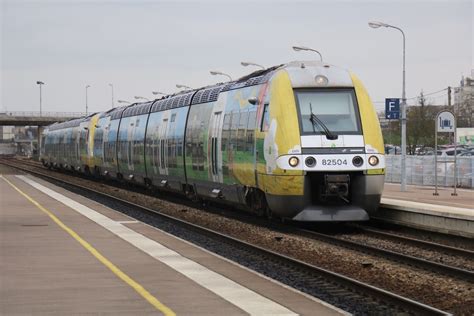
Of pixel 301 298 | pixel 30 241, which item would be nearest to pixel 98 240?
pixel 30 241

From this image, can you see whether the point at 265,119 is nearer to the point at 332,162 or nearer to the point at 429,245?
the point at 332,162

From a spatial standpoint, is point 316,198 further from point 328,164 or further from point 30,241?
point 30,241

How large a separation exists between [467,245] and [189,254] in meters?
6.00

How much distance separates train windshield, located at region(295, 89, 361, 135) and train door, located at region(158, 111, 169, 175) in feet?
34.8

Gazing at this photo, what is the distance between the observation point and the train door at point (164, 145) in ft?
85.2

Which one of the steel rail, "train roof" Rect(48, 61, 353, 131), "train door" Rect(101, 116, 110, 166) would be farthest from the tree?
the steel rail

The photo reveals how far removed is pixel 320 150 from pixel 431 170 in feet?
61.8

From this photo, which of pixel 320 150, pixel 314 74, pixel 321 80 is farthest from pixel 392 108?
pixel 320 150

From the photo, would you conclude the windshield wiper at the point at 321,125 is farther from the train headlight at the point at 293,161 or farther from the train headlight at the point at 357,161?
the train headlight at the point at 293,161

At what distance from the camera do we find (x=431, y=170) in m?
32.9

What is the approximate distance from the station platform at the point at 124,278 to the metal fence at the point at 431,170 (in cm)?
1788

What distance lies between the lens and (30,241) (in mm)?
14219

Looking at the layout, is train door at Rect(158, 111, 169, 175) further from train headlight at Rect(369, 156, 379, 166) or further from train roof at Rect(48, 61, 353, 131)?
train headlight at Rect(369, 156, 379, 166)

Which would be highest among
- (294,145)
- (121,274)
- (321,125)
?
(321,125)
